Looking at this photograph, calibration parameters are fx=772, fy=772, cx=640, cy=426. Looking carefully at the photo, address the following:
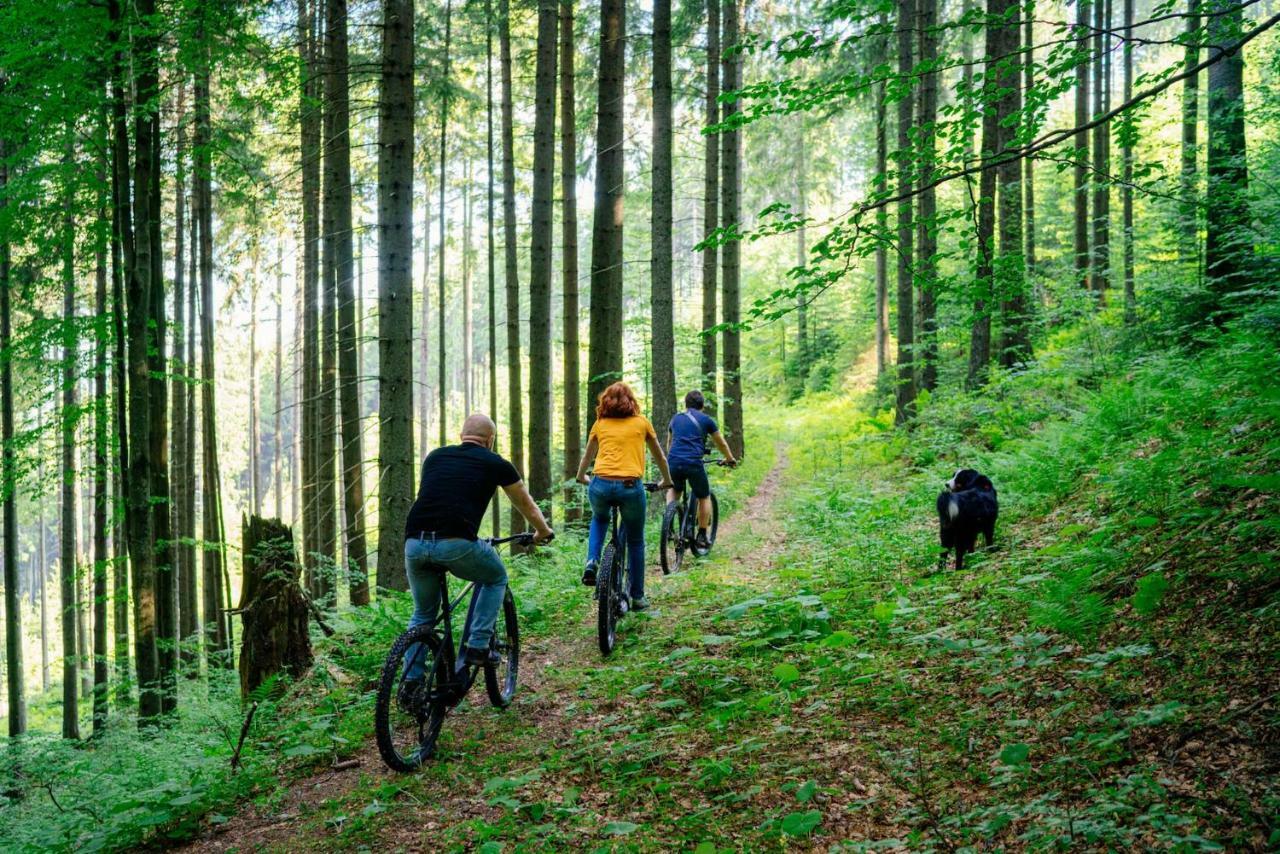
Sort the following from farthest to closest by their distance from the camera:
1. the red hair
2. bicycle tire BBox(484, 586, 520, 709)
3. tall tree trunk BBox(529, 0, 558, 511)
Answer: tall tree trunk BBox(529, 0, 558, 511) → the red hair → bicycle tire BBox(484, 586, 520, 709)

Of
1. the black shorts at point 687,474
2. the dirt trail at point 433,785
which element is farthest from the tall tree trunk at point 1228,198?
the dirt trail at point 433,785

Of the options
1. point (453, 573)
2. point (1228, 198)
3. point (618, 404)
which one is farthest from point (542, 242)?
point (1228, 198)

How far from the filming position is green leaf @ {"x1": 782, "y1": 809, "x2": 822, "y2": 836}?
345 centimetres

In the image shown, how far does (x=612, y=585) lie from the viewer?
6797 millimetres

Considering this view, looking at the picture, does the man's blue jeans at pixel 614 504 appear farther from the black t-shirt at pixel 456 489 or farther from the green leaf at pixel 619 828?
the green leaf at pixel 619 828

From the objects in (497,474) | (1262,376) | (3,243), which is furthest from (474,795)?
(3,243)

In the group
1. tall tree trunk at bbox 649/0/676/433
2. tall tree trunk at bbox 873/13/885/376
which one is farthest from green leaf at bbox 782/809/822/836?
tall tree trunk at bbox 649/0/676/433

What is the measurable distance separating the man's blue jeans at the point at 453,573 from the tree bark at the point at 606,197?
724cm

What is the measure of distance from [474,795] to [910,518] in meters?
7.04

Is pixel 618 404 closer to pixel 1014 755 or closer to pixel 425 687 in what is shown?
pixel 425 687

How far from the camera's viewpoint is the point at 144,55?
8195 millimetres

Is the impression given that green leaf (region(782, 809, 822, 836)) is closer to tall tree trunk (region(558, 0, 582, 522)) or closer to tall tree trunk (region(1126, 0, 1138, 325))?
tall tree trunk (region(1126, 0, 1138, 325))

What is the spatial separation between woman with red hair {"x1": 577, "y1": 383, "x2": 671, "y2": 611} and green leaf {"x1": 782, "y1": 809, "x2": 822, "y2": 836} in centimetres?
351

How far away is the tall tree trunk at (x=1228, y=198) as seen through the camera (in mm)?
9266
